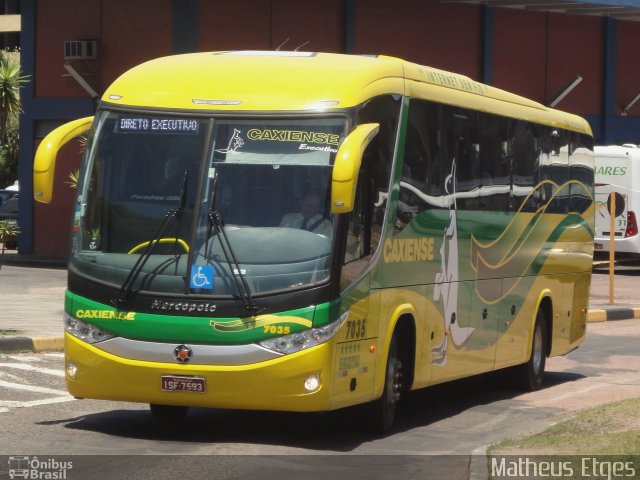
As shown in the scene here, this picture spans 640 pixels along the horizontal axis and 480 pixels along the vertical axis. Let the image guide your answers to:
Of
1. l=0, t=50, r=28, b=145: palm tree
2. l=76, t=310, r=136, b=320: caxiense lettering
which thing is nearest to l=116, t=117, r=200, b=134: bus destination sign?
l=76, t=310, r=136, b=320: caxiense lettering

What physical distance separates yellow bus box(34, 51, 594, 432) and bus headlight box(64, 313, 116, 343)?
0.02 m

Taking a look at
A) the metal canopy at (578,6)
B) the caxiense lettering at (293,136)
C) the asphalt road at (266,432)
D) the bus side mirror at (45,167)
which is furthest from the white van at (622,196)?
the bus side mirror at (45,167)

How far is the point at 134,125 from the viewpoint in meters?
10.8

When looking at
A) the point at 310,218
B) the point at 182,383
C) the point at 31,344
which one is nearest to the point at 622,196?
the point at 31,344

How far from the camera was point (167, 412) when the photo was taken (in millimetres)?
11828

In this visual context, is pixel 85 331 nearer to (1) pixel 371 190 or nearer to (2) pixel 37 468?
(2) pixel 37 468

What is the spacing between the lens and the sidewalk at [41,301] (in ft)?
54.5

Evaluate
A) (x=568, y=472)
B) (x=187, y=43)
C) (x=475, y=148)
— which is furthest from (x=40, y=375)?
(x=187, y=43)

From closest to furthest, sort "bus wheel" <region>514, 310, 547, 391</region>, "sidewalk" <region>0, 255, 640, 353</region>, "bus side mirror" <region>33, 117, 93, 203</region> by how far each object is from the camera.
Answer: "bus side mirror" <region>33, 117, 93, 203</region> → "bus wheel" <region>514, 310, 547, 391</region> → "sidewalk" <region>0, 255, 640, 353</region>

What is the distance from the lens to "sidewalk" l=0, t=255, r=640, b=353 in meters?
16.6

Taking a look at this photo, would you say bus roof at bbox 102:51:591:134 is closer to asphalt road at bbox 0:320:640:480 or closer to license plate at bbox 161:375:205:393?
license plate at bbox 161:375:205:393

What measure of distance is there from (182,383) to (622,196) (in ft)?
81.0

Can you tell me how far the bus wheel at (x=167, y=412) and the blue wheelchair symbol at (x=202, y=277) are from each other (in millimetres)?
1906

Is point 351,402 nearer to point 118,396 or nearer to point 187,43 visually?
point 118,396
